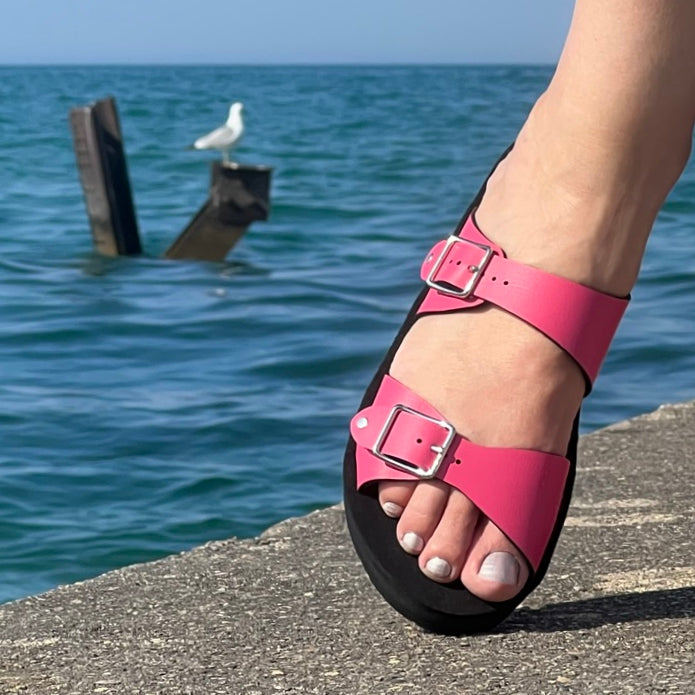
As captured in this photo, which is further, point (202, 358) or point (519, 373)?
point (202, 358)

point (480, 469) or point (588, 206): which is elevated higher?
point (588, 206)

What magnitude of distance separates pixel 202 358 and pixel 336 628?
3502 millimetres

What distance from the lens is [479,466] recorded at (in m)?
1.31

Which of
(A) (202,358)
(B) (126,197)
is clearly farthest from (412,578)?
(B) (126,197)

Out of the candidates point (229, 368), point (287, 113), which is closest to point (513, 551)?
point (229, 368)

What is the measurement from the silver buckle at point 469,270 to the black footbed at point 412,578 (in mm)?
176

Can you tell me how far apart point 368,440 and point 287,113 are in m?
27.7

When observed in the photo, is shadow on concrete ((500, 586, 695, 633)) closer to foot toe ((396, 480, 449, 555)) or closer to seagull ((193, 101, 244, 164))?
foot toe ((396, 480, 449, 555))

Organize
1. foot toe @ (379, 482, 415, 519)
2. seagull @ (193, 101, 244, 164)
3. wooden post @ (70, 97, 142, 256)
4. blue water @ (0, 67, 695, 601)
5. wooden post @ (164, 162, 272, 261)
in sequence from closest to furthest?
foot toe @ (379, 482, 415, 519)
blue water @ (0, 67, 695, 601)
wooden post @ (164, 162, 272, 261)
wooden post @ (70, 97, 142, 256)
seagull @ (193, 101, 244, 164)

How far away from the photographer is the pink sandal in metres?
1.30

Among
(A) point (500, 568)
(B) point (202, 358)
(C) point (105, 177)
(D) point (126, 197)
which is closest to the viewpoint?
(A) point (500, 568)

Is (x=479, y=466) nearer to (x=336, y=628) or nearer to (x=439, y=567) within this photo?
(x=439, y=567)

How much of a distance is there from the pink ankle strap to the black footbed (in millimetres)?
101

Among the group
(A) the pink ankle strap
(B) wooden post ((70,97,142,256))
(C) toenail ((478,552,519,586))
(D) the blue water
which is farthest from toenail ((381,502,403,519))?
(B) wooden post ((70,97,142,256))
